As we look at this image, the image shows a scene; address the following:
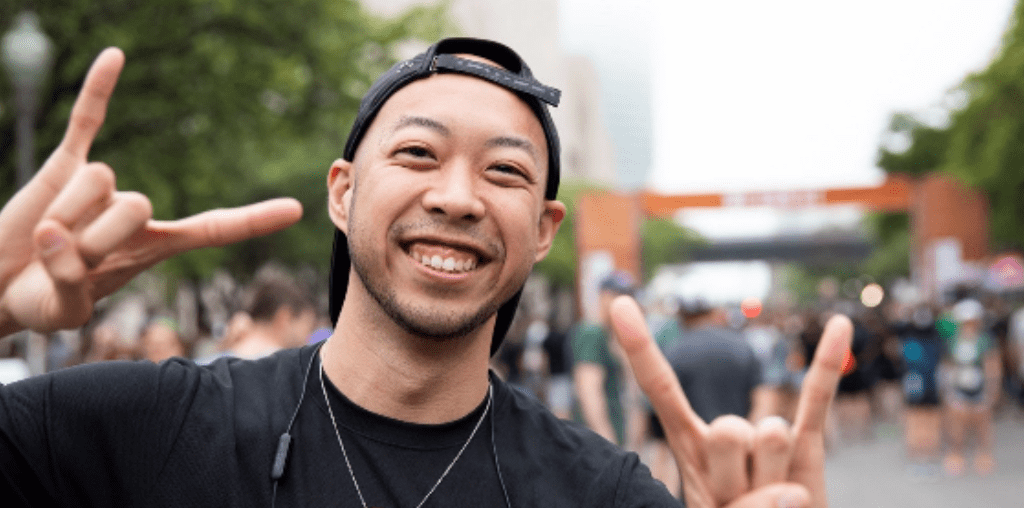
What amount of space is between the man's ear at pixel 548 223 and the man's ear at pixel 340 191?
1.30 feet

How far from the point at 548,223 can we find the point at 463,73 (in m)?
0.37

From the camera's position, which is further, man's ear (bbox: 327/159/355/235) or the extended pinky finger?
man's ear (bbox: 327/159/355/235)

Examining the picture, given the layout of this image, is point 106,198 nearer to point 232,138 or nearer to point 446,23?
point 232,138

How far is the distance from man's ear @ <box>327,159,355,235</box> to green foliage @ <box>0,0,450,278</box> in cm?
1214

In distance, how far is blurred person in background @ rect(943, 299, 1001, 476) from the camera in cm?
1065

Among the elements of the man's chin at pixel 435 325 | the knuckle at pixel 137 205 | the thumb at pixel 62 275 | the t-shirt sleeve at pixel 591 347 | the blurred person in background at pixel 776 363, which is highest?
the knuckle at pixel 137 205

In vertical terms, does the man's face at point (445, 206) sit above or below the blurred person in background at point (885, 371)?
above

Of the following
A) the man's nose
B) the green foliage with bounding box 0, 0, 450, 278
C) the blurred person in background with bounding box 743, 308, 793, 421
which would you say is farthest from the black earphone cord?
the green foliage with bounding box 0, 0, 450, 278

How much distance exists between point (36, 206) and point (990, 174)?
20126mm

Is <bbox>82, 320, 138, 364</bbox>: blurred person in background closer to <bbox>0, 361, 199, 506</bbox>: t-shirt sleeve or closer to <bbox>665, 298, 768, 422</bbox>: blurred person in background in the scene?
<bbox>665, 298, 768, 422</bbox>: blurred person in background

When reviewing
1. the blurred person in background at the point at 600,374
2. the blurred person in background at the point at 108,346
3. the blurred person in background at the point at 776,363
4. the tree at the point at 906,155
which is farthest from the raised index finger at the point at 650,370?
the tree at the point at 906,155

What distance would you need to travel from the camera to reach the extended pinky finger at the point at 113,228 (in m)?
1.64

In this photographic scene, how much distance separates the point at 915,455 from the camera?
11.5 meters

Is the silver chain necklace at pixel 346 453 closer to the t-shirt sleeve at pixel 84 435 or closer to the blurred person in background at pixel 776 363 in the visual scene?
the t-shirt sleeve at pixel 84 435
